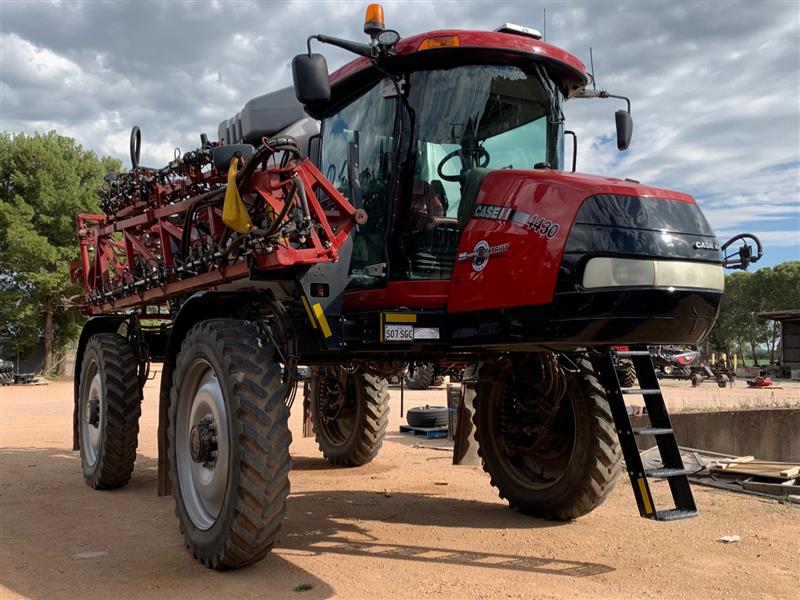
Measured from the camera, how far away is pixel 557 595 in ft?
13.5

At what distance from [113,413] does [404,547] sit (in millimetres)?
3576

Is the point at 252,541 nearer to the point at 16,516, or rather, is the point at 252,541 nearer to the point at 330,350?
the point at 330,350

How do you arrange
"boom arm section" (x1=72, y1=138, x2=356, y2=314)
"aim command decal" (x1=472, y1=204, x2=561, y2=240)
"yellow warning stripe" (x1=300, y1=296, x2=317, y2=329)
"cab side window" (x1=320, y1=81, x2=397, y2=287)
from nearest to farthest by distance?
"aim command decal" (x1=472, y1=204, x2=561, y2=240) → "boom arm section" (x1=72, y1=138, x2=356, y2=314) → "yellow warning stripe" (x1=300, y1=296, x2=317, y2=329) → "cab side window" (x1=320, y1=81, x2=397, y2=287)

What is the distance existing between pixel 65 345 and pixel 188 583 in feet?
110

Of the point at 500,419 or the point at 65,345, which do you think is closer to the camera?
the point at 500,419

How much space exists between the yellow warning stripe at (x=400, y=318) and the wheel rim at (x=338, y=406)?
4112 mm

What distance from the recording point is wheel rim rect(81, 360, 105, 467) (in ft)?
24.8

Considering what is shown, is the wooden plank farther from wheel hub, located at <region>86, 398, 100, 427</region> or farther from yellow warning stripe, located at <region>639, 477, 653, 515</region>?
wheel hub, located at <region>86, 398, 100, 427</region>

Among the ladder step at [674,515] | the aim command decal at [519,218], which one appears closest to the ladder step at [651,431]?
the ladder step at [674,515]

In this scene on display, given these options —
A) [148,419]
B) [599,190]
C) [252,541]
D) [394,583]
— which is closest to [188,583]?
[252,541]

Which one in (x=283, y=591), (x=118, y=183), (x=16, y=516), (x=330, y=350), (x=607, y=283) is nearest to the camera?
(x=607, y=283)

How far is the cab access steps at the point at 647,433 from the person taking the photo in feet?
13.5

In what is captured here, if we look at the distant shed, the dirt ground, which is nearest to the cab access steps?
Result: the dirt ground

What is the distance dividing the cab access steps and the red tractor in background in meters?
0.01
